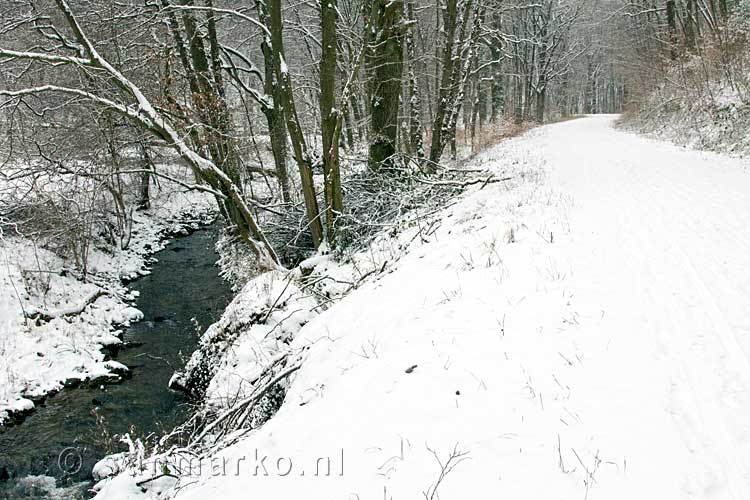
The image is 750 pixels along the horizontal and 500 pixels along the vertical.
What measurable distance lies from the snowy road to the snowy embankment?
28.5 feet

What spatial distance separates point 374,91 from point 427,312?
23.6ft

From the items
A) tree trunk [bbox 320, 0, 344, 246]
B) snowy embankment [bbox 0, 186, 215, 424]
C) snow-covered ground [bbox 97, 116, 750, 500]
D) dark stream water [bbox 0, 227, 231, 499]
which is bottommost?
dark stream water [bbox 0, 227, 231, 499]

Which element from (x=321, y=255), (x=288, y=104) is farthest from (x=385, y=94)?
(x=321, y=255)

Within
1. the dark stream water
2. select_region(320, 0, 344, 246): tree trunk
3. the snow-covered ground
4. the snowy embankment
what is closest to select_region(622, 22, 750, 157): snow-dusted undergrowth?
the snow-covered ground

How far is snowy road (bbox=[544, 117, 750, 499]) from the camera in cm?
249

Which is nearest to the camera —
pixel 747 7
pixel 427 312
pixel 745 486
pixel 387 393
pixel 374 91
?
pixel 745 486

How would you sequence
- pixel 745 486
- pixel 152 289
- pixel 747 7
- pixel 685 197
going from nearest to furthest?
pixel 745 486
pixel 685 197
pixel 152 289
pixel 747 7

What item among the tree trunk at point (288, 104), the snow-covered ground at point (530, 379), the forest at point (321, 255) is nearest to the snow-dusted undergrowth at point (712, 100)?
the forest at point (321, 255)

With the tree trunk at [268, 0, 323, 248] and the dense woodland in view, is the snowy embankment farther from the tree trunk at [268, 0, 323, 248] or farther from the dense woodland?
the tree trunk at [268, 0, 323, 248]

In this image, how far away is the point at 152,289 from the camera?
13789 millimetres

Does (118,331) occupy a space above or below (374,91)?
below

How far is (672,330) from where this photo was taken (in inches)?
143

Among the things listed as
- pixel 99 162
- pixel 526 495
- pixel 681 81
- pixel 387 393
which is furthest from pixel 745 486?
pixel 681 81

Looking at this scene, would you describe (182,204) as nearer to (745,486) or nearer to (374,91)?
(374,91)
